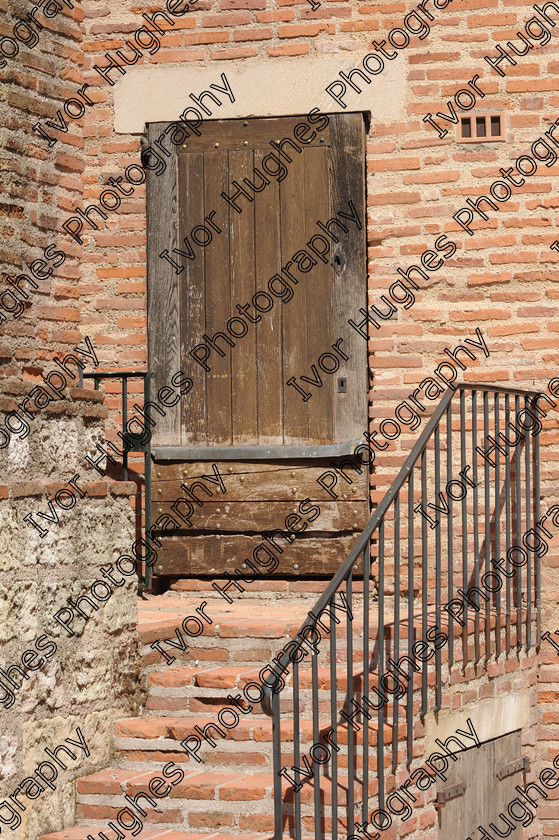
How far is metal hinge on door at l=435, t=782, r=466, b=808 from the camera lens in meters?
4.41

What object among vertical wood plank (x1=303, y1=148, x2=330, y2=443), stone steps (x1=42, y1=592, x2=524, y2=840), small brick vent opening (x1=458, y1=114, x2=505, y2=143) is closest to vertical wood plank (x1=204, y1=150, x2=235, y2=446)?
vertical wood plank (x1=303, y1=148, x2=330, y2=443)

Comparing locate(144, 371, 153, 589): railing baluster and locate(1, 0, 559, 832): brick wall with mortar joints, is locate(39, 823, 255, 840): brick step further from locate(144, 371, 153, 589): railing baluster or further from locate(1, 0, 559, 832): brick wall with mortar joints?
locate(1, 0, 559, 832): brick wall with mortar joints

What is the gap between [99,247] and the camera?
580cm

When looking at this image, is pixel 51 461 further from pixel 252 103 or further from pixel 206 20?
pixel 206 20

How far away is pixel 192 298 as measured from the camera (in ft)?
18.7

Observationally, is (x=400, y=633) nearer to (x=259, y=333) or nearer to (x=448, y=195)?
(x=259, y=333)

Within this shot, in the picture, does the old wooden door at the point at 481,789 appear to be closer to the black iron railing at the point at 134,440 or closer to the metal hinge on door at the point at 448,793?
the metal hinge on door at the point at 448,793

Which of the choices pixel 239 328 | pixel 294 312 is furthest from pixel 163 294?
pixel 294 312

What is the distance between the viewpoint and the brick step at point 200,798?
373 centimetres

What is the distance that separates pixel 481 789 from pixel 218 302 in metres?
2.75

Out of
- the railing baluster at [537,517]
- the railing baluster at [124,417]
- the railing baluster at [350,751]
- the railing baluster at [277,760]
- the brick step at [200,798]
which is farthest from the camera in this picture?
the railing baluster at [124,417]

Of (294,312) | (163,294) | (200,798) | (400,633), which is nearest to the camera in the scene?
(200,798)

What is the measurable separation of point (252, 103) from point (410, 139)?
867 millimetres

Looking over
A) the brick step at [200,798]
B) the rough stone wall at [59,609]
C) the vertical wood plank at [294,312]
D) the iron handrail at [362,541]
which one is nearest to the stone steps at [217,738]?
the brick step at [200,798]
